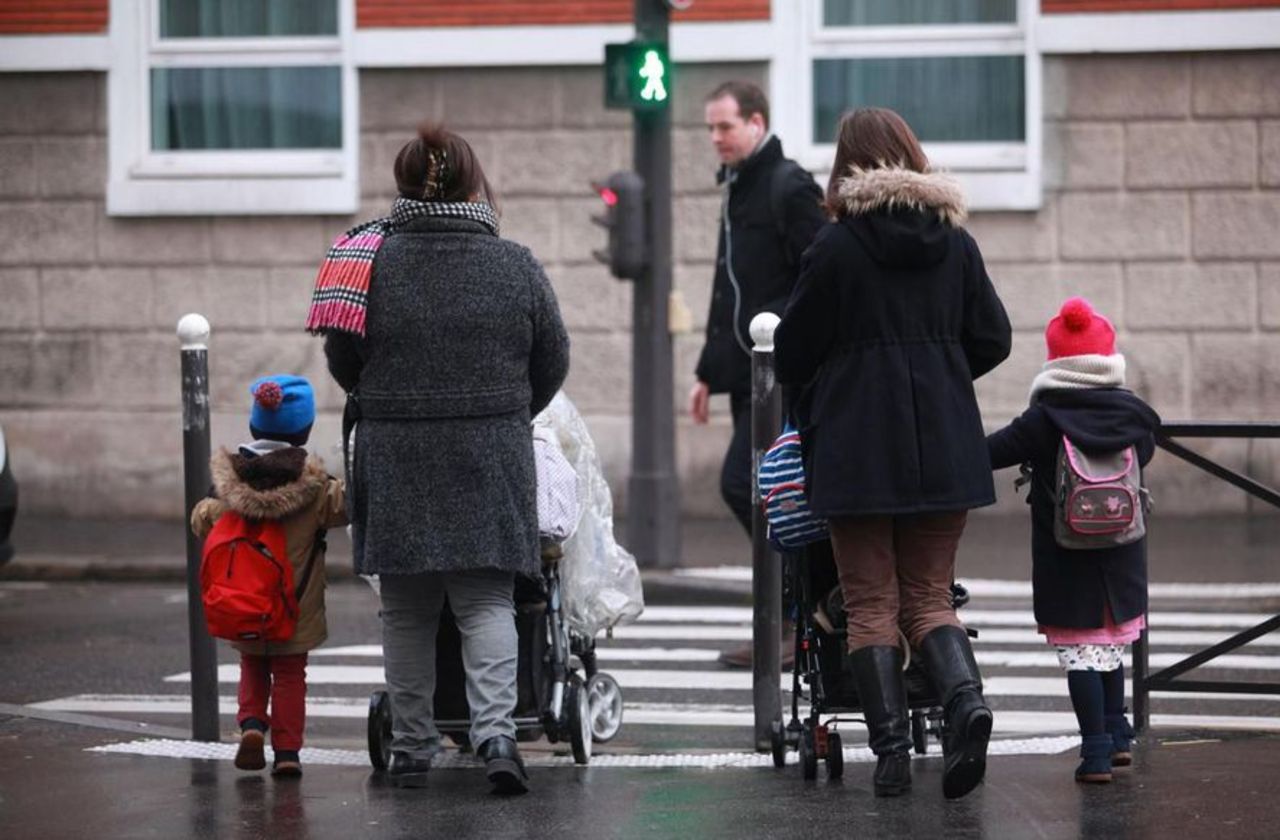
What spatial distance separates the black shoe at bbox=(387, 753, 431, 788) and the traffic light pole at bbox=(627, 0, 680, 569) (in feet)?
20.2

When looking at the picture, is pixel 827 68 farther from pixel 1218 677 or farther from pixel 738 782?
pixel 738 782

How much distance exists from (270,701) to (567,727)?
1053 millimetres

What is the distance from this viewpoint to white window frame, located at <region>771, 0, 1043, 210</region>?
49.3ft

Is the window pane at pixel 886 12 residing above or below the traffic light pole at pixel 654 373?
above

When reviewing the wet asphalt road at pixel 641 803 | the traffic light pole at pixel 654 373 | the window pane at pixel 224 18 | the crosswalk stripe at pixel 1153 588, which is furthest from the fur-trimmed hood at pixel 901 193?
the window pane at pixel 224 18

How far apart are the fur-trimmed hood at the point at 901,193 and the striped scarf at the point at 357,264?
1023mm

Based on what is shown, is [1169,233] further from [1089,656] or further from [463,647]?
[463,647]

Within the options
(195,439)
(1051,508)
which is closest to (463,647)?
(195,439)

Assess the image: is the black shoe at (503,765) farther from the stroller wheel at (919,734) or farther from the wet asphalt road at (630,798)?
the stroller wheel at (919,734)

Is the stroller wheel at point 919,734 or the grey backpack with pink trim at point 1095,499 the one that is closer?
the grey backpack with pink trim at point 1095,499

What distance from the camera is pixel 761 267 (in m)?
9.69

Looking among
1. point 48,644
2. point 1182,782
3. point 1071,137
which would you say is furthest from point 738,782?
point 1071,137

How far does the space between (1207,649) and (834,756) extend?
1510 millimetres

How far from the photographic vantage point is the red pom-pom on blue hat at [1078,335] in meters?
6.73
